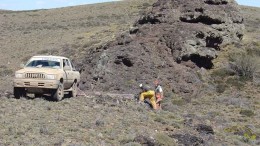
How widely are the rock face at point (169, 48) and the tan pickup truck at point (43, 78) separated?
8.11 meters

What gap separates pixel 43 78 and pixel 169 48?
14.4 m

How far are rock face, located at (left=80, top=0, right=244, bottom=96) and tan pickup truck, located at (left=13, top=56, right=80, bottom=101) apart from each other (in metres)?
8.11

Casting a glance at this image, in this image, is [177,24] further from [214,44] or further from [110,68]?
[110,68]

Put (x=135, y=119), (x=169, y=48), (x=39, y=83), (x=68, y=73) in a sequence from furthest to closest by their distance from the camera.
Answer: (x=169, y=48)
(x=68, y=73)
(x=39, y=83)
(x=135, y=119)

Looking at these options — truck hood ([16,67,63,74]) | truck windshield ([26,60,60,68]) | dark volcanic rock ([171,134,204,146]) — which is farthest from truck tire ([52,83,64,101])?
dark volcanic rock ([171,134,204,146])

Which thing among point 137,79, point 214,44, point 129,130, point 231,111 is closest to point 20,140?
point 129,130

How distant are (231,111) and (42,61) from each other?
35.7ft

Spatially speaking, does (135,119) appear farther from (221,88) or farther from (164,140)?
(221,88)

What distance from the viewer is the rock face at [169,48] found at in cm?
2912

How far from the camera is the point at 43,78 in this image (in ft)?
61.8

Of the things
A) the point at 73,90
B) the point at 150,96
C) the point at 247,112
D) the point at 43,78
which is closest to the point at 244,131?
→ the point at 150,96

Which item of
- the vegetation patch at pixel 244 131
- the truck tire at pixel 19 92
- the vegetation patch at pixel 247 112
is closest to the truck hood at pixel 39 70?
the truck tire at pixel 19 92

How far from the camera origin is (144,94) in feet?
72.0

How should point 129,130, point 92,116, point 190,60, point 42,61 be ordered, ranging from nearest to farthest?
point 129,130, point 92,116, point 42,61, point 190,60
